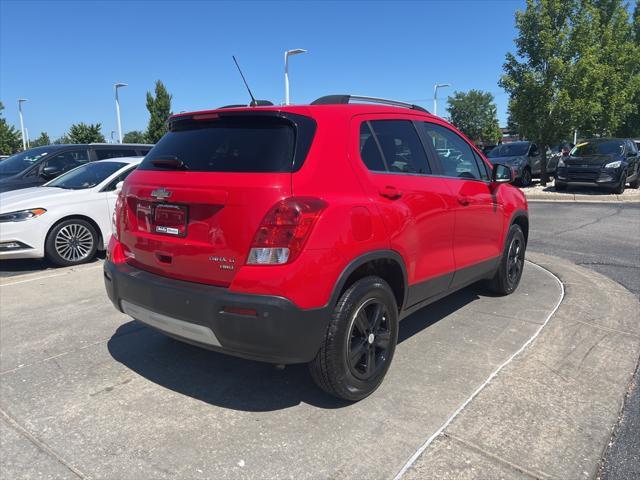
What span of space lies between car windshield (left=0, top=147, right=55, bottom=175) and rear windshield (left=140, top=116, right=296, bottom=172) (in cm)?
782

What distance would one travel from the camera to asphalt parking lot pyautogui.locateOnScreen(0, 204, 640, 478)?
8.24ft

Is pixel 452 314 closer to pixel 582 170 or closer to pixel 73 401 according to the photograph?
pixel 73 401

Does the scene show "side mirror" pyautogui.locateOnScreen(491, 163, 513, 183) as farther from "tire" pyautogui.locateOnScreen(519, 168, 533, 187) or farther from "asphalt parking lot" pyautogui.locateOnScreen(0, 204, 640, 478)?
"tire" pyautogui.locateOnScreen(519, 168, 533, 187)

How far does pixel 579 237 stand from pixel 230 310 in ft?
25.5

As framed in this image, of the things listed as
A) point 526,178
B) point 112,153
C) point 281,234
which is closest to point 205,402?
point 281,234

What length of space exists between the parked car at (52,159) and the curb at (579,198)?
37.3ft

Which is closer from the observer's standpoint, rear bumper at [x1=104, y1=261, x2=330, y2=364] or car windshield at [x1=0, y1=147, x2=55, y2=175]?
rear bumper at [x1=104, y1=261, x2=330, y2=364]

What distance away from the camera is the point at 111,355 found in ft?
12.5

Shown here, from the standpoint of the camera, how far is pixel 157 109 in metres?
39.6

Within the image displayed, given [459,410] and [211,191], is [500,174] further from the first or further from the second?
[211,191]

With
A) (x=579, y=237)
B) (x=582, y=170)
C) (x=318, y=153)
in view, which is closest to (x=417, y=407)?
(x=318, y=153)

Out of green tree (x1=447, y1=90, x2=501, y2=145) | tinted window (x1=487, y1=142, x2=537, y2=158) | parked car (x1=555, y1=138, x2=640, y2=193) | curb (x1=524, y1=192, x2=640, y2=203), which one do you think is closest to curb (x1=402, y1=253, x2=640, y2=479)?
curb (x1=524, y1=192, x2=640, y2=203)

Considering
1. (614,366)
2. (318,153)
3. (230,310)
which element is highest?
(318,153)

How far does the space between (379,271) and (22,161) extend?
924 centimetres
